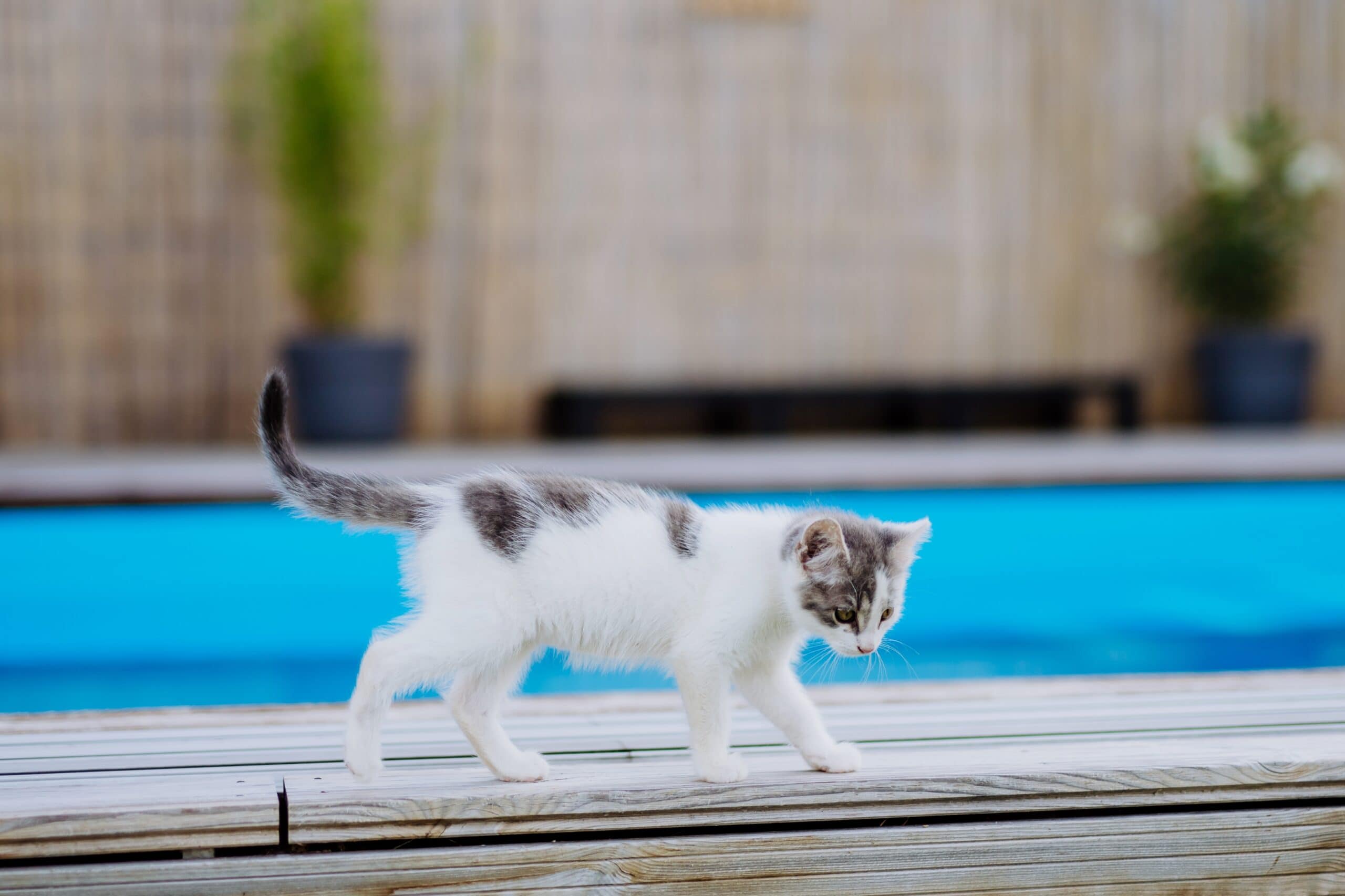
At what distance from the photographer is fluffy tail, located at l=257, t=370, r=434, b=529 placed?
1.21m

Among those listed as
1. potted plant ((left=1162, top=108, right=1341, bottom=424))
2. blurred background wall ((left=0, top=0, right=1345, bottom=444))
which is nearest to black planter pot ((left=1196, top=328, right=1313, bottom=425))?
potted plant ((left=1162, top=108, right=1341, bottom=424))

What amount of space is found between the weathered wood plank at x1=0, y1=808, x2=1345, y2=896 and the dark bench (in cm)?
345

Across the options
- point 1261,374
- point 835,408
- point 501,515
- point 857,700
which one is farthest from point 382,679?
point 1261,374

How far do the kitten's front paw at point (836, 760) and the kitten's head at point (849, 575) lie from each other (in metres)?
0.09

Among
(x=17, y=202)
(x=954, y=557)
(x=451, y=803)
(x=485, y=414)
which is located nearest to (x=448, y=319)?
(x=485, y=414)

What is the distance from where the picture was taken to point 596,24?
4883 mm

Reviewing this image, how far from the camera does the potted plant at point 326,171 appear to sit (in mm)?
4387

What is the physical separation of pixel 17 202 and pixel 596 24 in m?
2.13

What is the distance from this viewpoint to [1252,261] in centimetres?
503

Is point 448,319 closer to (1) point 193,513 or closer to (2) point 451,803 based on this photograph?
(1) point 193,513

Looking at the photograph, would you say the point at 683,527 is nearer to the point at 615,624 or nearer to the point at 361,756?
the point at 615,624

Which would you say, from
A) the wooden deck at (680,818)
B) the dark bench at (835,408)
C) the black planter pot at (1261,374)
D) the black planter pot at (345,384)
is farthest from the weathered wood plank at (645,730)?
the black planter pot at (1261,374)

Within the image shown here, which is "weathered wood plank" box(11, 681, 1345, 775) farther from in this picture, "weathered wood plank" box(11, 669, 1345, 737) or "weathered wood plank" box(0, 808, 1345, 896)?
"weathered wood plank" box(0, 808, 1345, 896)

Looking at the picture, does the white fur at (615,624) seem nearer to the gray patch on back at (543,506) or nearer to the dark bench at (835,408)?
the gray patch on back at (543,506)
